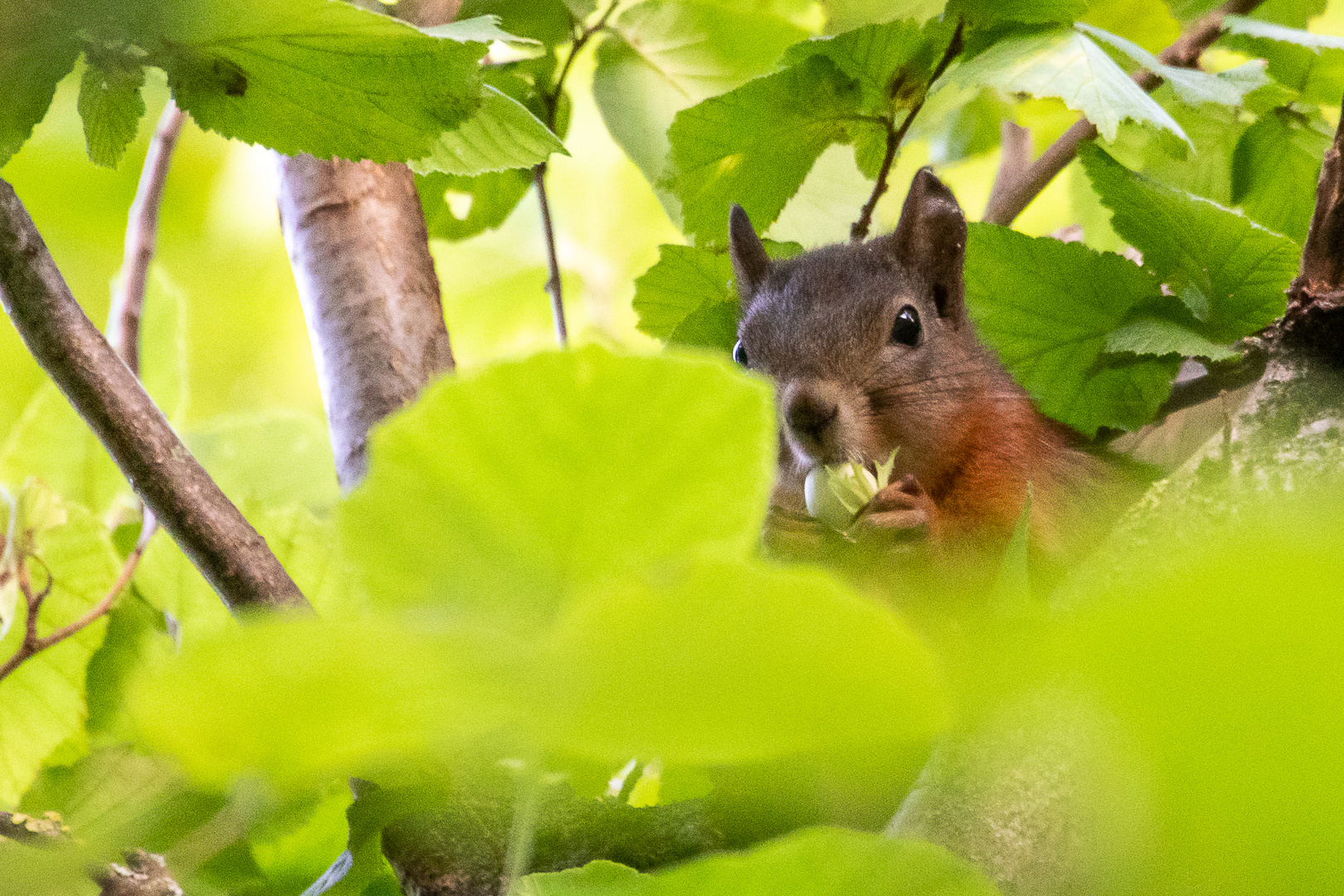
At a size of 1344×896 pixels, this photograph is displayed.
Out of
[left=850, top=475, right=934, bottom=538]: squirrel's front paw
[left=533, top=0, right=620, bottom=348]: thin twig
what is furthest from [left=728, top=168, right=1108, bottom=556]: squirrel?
[left=533, top=0, right=620, bottom=348]: thin twig

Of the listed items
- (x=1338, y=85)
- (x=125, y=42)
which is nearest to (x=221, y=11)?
(x=125, y=42)

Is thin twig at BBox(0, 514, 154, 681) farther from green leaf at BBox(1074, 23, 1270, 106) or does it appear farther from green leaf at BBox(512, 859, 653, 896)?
green leaf at BBox(1074, 23, 1270, 106)

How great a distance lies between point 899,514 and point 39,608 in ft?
1.67

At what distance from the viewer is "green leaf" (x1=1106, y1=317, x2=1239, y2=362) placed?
54 centimetres

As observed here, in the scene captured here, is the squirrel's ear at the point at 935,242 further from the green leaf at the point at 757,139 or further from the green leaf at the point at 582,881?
the green leaf at the point at 582,881

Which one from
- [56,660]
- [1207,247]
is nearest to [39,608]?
[56,660]

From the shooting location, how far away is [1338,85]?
2.41 feet

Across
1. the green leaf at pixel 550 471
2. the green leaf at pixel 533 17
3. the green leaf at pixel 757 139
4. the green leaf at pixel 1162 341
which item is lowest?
the green leaf at pixel 1162 341

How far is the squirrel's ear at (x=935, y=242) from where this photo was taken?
1.03m

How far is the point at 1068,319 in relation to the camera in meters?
0.61

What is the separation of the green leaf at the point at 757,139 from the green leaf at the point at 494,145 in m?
0.16

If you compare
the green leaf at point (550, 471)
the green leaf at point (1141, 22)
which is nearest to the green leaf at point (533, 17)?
the green leaf at point (1141, 22)

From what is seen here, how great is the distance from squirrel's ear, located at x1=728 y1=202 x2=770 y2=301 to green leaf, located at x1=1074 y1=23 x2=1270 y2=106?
1.16 feet

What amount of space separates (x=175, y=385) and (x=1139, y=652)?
756 millimetres
